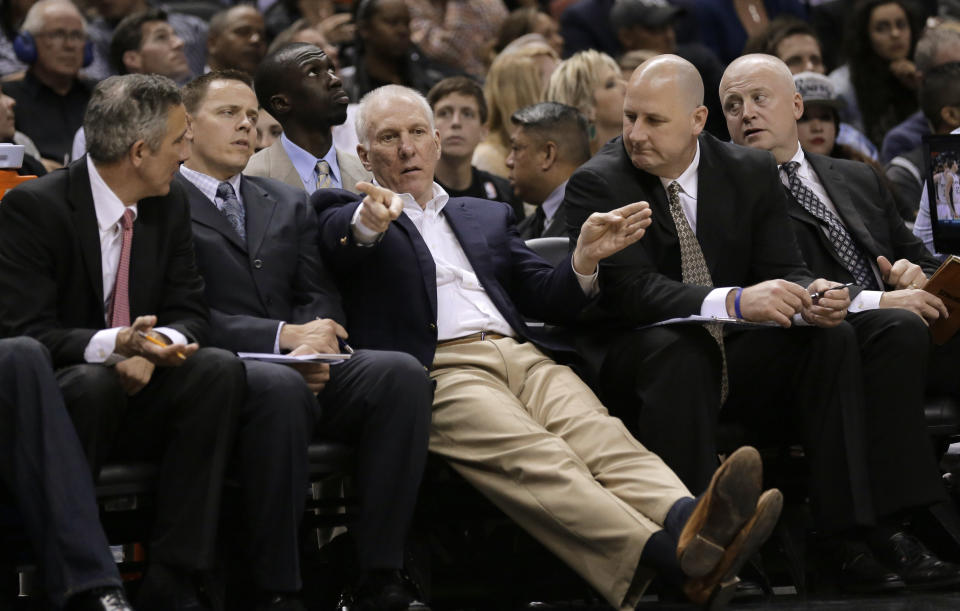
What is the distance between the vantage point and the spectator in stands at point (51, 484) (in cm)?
337

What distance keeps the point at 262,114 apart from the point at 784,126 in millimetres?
2103

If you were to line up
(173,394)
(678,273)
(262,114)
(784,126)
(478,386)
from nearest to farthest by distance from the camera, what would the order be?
(173,394), (478,386), (678,273), (784,126), (262,114)

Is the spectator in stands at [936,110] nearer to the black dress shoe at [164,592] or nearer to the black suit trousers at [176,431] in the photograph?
the black suit trousers at [176,431]

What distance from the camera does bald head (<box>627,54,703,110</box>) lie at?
4.45m

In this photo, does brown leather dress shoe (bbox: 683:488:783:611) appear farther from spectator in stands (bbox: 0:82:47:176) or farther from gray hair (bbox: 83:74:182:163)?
spectator in stands (bbox: 0:82:47:176)

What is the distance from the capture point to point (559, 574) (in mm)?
4301

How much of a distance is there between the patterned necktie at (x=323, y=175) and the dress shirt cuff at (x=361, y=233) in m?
1.06

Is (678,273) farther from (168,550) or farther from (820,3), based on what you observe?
(820,3)

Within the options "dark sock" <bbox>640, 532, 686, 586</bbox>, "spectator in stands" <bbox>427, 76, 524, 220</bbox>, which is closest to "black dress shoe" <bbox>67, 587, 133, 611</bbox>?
"dark sock" <bbox>640, 532, 686, 586</bbox>

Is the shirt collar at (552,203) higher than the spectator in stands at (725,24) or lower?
lower

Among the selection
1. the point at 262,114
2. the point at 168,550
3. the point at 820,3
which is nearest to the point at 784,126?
the point at 262,114

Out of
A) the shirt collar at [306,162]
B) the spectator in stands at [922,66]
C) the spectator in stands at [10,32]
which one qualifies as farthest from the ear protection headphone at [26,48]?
the spectator in stands at [922,66]

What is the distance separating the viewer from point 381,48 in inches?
293

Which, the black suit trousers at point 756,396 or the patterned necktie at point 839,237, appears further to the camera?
the patterned necktie at point 839,237
